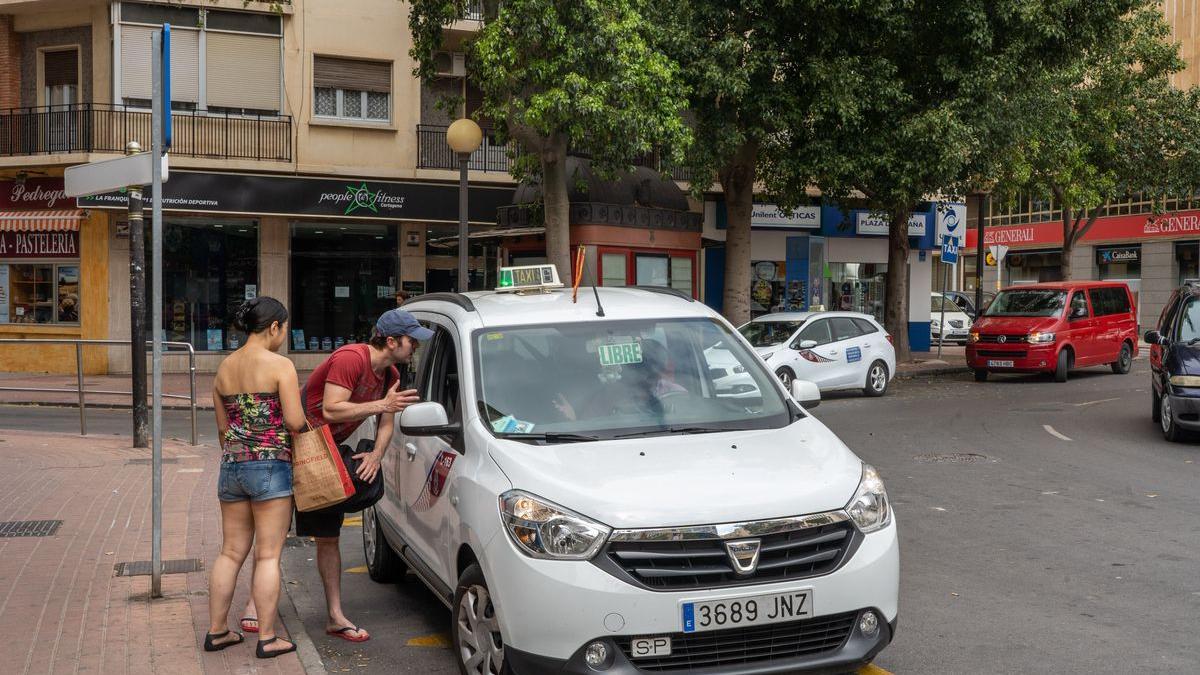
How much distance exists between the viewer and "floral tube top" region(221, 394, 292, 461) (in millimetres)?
5219

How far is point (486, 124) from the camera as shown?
26.5m

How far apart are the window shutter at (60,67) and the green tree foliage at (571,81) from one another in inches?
382

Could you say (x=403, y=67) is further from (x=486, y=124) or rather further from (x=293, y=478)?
(x=293, y=478)

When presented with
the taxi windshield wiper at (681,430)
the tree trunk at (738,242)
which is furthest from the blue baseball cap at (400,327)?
the tree trunk at (738,242)

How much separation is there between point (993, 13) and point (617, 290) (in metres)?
16.0

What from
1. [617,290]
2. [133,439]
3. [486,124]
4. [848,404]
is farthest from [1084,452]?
[486,124]

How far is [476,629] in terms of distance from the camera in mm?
4645

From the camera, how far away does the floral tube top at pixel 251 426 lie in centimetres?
522

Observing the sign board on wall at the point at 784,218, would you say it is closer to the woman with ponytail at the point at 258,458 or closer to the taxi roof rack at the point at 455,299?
the taxi roof rack at the point at 455,299

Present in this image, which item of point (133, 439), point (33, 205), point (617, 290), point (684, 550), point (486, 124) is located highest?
point (486, 124)

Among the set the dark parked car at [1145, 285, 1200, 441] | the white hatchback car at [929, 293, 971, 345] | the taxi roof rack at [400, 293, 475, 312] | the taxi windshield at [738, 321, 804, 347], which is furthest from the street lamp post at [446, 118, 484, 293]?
the white hatchback car at [929, 293, 971, 345]

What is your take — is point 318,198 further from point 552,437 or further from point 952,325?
point 552,437

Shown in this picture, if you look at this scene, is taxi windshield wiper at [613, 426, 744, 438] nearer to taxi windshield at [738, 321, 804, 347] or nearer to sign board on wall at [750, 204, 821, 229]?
taxi windshield at [738, 321, 804, 347]

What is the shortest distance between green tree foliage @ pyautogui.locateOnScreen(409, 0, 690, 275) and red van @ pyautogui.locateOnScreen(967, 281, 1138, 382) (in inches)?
293
